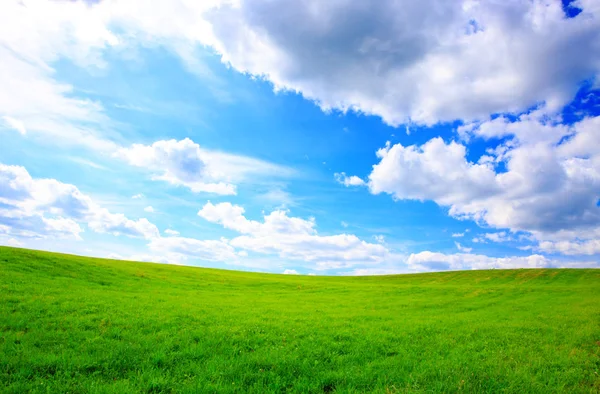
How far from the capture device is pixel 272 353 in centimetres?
1201

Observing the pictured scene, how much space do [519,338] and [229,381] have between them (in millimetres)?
14753

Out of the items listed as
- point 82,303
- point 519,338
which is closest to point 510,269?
point 519,338

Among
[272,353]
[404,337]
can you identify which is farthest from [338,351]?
[404,337]

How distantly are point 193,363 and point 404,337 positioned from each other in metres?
9.70

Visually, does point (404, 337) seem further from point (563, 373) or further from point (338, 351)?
point (563, 373)

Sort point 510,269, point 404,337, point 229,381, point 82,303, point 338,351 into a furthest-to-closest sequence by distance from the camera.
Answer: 1. point 510,269
2. point 82,303
3. point 404,337
4. point 338,351
5. point 229,381

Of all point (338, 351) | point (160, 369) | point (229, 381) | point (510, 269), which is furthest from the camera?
point (510, 269)

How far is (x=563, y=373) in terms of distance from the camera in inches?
435

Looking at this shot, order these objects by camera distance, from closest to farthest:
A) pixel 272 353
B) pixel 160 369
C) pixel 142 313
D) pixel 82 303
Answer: pixel 160 369 → pixel 272 353 → pixel 142 313 → pixel 82 303

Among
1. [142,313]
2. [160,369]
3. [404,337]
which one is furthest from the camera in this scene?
[142,313]

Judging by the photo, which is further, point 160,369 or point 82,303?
point 82,303

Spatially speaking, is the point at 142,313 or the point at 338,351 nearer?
the point at 338,351

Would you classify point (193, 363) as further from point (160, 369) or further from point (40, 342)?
point (40, 342)

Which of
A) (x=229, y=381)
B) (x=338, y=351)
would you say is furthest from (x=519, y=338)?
(x=229, y=381)
